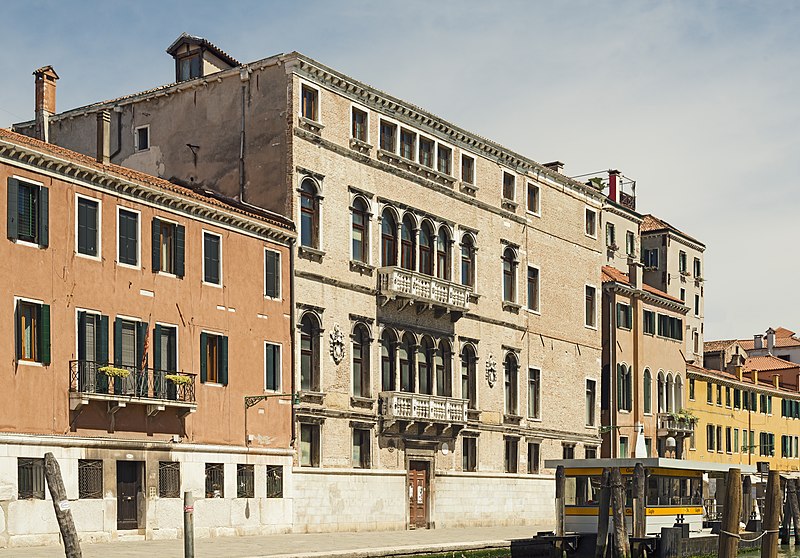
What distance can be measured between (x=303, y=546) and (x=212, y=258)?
7875mm

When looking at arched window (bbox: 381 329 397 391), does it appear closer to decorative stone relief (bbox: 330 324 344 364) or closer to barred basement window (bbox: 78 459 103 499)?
decorative stone relief (bbox: 330 324 344 364)

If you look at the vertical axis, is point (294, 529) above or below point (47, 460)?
below

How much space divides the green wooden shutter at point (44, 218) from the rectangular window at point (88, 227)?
88 centimetres

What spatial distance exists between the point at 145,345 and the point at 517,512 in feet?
60.7

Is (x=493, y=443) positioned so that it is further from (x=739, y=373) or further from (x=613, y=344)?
(x=739, y=373)

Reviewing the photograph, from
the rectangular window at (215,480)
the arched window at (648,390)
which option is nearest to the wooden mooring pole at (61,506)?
the rectangular window at (215,480)

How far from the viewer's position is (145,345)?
92.3 feet

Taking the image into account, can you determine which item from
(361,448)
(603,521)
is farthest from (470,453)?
(603,521)

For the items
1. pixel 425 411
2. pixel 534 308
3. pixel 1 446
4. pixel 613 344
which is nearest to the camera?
pixel 1 446

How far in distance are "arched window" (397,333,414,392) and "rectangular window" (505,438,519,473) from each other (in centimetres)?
594

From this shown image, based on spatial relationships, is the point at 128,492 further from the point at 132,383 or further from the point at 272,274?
the point at 272,274

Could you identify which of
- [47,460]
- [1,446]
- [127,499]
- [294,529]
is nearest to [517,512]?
[294,529]

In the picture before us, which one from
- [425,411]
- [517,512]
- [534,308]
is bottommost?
[517,512]

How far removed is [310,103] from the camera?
3497 cm
